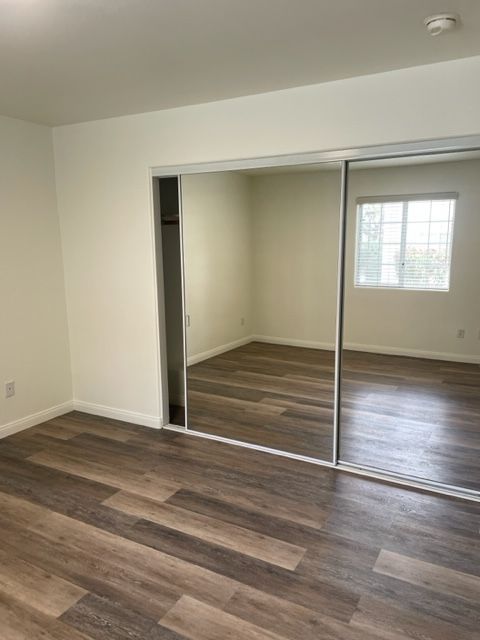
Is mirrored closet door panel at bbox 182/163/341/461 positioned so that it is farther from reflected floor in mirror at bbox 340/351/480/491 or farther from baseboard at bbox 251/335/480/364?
reflected floor in mirror at bbox 340/351/480/491

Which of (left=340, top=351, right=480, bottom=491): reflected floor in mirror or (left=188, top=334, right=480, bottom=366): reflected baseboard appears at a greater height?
(left=188, top=334, right=480, bottom=366): reflected baseboard

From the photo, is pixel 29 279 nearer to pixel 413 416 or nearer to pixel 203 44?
pixel 203 44

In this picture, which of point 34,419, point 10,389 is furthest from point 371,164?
point 34,419

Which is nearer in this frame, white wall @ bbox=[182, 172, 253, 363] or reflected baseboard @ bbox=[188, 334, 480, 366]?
white wall @ bbox=[182, 172, 253, 363]

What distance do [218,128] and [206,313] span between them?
1.45 m

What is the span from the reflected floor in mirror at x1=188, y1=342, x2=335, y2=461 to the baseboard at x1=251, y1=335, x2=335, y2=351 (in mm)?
40

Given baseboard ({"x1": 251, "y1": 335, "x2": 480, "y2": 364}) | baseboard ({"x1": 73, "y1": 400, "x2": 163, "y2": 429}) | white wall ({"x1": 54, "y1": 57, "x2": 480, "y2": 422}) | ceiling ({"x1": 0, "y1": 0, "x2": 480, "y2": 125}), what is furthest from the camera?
baseboard ({"x1": 73, "y1": 400, "x2": 163, "y2": 429})

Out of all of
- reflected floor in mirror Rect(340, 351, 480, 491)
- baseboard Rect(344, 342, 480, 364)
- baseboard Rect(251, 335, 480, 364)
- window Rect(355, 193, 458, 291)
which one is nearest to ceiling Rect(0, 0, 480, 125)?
window Rect(355, 193, 458, 291)

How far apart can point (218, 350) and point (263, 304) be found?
1.96 feet

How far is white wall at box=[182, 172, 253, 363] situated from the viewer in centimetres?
359

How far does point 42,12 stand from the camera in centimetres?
187

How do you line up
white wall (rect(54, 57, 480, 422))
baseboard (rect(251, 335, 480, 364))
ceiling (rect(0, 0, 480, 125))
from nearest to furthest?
ceiling (rect(0, 0, 480, 125)) < white wall (rect(54, 57, 480, 422)) < baseboard (rect(251, 335, 480, 364))

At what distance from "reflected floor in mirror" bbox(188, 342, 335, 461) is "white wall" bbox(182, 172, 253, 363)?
254 mm

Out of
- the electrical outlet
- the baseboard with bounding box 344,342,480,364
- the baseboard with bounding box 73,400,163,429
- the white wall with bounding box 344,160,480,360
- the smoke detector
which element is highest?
the smoke detector
